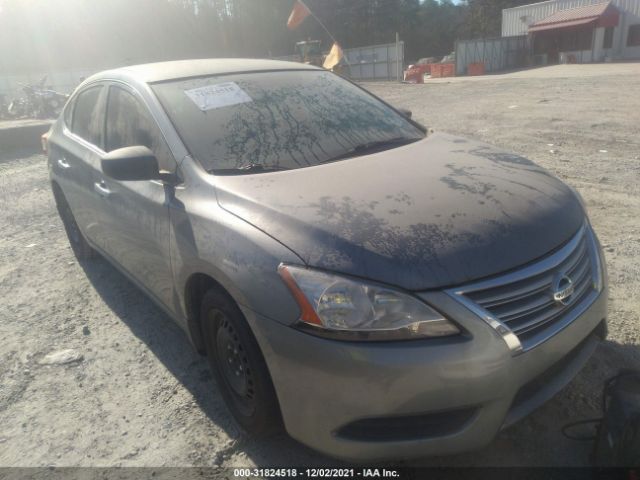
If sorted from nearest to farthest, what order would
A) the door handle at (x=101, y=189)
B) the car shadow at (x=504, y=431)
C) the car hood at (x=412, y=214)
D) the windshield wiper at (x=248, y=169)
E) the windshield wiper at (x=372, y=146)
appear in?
the car hood at (x=412, y=214), the car shadow at (x=504, y=431), the windshield wiper at (x=248, y=169), the windshield wiper at (x=372, y=146), the door handle at (x=101, y=189)

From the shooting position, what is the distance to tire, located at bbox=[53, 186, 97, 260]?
4.37 m

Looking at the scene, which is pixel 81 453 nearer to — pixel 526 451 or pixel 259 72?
pixel 526 451

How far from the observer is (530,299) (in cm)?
183

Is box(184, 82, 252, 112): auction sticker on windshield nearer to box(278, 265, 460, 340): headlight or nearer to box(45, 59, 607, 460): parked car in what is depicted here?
box(45, 59, 607, 460): parked car

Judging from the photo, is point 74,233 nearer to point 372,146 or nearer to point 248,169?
point 248,169

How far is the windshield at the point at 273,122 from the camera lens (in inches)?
100

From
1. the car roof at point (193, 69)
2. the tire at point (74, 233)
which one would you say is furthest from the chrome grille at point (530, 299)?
the tire at point (74, 233)

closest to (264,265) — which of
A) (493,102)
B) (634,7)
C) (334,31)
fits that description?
(493,102)

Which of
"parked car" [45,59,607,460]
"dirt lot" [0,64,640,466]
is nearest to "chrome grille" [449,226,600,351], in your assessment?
"parked car" [45,59,607,460]

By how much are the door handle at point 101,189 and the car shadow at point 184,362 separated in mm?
877

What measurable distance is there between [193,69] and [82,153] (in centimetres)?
112

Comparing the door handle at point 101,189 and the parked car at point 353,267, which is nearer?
the parked car at point 353,267

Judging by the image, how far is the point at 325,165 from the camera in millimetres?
2520

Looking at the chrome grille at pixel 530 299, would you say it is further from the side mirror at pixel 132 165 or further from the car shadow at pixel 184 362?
the side mirror at pixel 132 165
